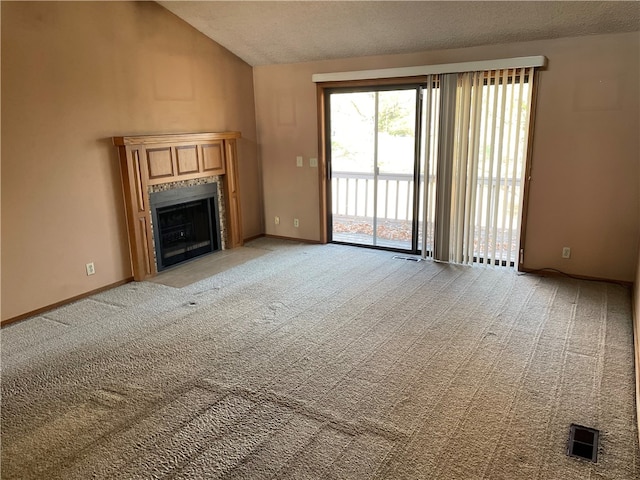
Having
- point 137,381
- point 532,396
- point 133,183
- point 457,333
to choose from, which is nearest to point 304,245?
point 133,183

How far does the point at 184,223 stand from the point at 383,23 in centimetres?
308

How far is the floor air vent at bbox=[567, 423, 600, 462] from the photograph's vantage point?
7.01ft

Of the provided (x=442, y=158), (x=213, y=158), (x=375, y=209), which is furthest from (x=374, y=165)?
(x=213, y=158)

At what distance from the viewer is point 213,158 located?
5.42 metres

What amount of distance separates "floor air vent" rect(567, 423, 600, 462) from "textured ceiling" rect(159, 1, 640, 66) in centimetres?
322

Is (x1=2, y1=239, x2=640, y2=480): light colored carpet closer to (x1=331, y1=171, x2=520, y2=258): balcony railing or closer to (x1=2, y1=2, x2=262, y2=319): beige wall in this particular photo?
(x1=2, y1=2, x2=262, y2=319): beige wall

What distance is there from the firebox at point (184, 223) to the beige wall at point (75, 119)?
42cm

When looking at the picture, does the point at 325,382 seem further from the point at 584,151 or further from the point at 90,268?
the point at 584,151

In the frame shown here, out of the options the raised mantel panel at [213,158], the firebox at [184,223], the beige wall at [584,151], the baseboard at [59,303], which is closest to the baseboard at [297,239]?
the firebox at [184,223]

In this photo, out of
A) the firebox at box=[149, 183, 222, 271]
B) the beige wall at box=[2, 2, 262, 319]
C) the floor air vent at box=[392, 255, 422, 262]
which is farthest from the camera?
the floor air vent at box=[392, 255, 422, 262]

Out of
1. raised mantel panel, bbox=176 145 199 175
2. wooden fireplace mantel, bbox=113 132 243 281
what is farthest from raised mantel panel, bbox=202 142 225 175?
raised mantel panel, bbox=176 145 199 175

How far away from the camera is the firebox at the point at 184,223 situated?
193 inches

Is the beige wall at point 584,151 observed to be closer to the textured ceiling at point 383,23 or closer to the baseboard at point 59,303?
the textured ceiling at point 383,23

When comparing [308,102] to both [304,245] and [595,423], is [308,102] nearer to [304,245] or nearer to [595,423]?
[304,245]
